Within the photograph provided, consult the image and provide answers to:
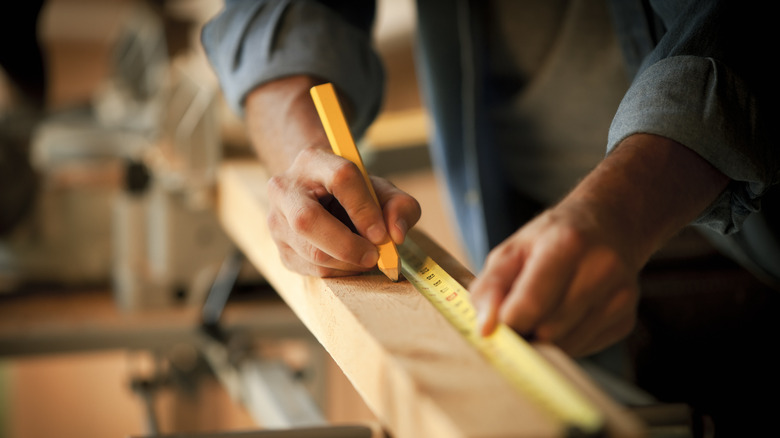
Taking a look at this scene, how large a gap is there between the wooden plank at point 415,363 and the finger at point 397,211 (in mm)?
37

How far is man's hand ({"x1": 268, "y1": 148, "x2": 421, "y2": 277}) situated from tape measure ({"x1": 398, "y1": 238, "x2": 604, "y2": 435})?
0.04 m

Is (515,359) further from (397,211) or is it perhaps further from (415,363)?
(397,211)

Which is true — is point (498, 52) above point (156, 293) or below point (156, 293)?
above

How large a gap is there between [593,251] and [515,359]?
65 millimetres

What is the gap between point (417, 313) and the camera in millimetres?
398

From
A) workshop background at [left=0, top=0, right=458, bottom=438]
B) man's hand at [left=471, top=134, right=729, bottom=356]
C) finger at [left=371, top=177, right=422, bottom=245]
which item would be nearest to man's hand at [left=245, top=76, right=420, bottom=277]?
finger at [left=371, top=177, right=422, bottom=245]

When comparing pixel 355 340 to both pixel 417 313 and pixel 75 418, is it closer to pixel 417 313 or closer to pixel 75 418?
pixel 417 313

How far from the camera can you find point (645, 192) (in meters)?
0.37

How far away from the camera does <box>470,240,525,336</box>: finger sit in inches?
13.3

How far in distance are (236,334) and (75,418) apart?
1.21 meters

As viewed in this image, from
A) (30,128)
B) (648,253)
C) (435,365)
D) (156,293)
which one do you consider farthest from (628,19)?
(30,128)

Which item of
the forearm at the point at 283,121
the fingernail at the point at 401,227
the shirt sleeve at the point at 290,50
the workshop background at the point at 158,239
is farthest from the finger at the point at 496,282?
the workshop background at the point at 158,239

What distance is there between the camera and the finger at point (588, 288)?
33 cm

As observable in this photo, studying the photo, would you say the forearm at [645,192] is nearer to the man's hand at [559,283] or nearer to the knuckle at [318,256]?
the man's hand at [559,283]
